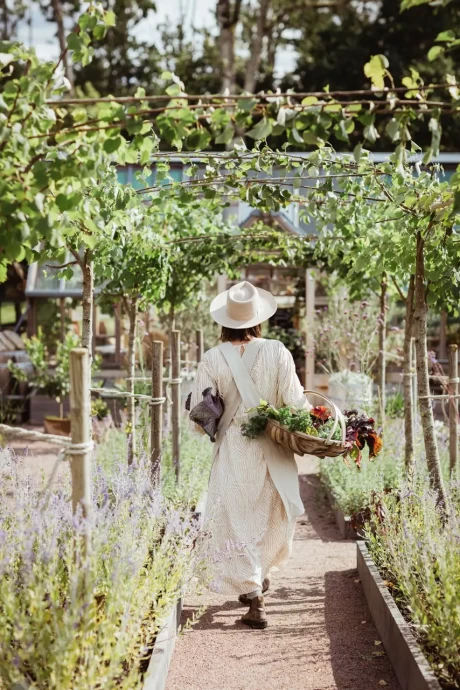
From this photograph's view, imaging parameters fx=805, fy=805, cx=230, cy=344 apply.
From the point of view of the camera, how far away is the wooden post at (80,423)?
294 centimetres

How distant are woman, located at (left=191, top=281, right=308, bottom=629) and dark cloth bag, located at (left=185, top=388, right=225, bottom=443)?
0.07 meters

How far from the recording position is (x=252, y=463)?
15.2 ft

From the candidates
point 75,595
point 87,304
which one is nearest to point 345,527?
point 87,304

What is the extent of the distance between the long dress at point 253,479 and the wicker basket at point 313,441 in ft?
0.95

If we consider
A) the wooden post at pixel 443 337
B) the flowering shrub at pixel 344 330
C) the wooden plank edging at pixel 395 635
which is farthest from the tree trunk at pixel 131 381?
the wooden post at pixel 443 337

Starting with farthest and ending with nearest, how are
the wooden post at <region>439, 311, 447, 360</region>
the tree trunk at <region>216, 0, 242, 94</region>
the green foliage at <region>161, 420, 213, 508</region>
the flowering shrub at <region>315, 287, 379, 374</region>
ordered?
1. the tree trunk at <region>216, 0, 242, 94</region>
2. the wooden post at <region>439, 311, 447, 360</region>
3. the flowering shrub at <region>315, 287, 379, 374</region>
4. the green foliage at <region>161, 420, 213, 508</region>

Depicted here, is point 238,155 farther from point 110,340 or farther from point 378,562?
point 110,340

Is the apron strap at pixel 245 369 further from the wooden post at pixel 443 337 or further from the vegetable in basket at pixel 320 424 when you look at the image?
the wooden post at pixel 443 337

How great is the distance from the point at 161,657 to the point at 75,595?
921 millimetres

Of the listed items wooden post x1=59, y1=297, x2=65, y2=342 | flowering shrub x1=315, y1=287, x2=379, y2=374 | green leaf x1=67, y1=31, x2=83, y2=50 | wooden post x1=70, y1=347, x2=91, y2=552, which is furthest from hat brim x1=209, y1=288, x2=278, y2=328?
wooden post x1=59, y1=297, x2=65, y2=342

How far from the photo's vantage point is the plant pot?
11.3 m

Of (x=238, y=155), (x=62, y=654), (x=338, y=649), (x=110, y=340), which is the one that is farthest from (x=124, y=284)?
(x=110, y=340)

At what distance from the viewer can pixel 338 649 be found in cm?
408

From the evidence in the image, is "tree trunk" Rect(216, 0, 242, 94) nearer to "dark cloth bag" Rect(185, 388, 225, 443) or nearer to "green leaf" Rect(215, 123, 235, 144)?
"dark cloth bag" Rect(185, 388, 225, 443)
